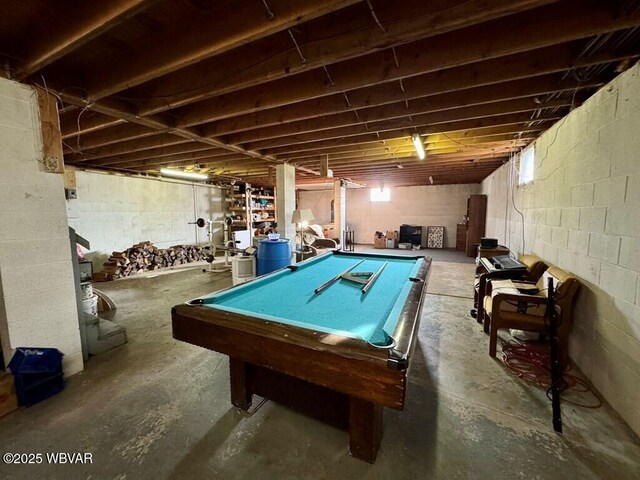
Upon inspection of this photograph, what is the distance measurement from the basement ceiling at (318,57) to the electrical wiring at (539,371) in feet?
7.59

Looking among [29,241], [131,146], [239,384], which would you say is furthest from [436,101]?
[131,146]

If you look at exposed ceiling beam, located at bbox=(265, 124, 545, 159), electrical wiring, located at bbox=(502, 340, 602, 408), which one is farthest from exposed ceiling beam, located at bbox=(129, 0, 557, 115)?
electrical wiring, located at bbox=(502, 340, 602, 408)

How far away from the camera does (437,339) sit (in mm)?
2773

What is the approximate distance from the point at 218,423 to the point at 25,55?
2.79 meters

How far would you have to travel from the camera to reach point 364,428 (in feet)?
4.51

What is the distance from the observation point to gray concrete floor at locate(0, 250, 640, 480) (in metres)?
1.37

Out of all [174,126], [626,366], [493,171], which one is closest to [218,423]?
[626,366]

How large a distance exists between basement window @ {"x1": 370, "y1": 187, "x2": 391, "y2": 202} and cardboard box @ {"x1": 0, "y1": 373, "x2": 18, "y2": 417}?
32.2ft

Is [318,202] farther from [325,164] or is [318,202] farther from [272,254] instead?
[272,254]

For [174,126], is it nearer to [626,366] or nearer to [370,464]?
[370,464]

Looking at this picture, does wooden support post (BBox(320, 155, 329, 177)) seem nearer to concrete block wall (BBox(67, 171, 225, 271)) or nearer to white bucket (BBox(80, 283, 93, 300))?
white bucket (BBox(80, 283, 93, 300))

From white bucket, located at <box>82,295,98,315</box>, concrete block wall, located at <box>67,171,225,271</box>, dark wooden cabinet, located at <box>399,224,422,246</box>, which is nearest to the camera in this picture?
white bucket, located at <box>82,295,98,315</box>

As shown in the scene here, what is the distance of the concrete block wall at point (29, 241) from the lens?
1.86m

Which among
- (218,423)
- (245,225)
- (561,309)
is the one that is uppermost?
(245,225)
